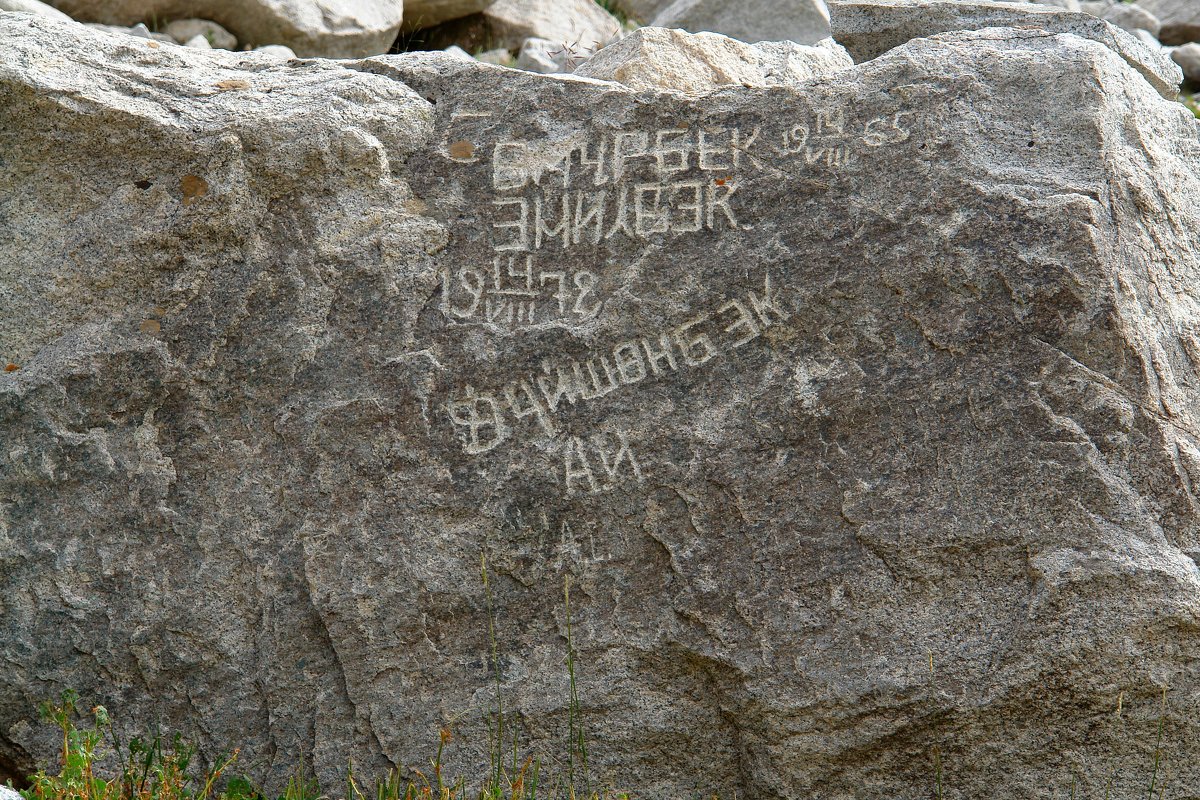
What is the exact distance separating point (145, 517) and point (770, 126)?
5.16 feet

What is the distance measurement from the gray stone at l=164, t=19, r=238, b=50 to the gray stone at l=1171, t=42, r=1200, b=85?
4.83m

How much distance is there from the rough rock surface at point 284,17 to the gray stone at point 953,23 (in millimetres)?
3004

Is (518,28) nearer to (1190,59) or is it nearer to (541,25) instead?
(541,25)

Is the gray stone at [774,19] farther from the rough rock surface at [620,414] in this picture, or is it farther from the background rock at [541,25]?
the rough rock surface at [620,414]

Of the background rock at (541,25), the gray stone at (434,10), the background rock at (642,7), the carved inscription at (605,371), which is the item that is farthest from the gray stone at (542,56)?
the carved inscription at (605,371)

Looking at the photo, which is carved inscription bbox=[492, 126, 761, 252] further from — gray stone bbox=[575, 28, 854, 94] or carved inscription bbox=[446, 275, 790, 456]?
gray stone bbox=[575, 28, 854, 94]

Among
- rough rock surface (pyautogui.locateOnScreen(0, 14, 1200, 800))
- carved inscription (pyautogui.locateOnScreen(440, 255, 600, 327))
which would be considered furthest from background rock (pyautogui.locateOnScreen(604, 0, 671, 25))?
carved inscription (pyautogui.locateOnScreen(440, 255, 600, 327))

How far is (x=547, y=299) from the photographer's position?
3.00 meters

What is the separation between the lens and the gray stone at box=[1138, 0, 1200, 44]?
7898mm

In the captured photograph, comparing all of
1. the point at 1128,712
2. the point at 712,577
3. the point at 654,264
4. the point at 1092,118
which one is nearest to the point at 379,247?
the point at 654,264

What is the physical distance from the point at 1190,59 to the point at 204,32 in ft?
16.5

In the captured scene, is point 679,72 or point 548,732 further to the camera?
point 679,72

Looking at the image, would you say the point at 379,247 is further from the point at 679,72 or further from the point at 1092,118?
the point at 1092,118

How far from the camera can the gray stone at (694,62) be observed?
3.45 metres
